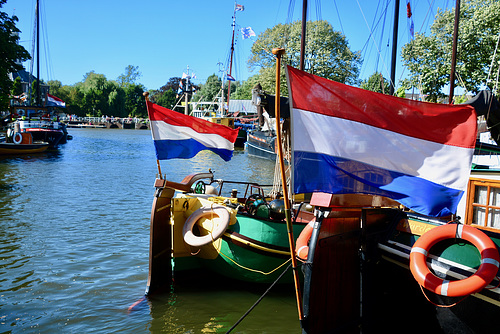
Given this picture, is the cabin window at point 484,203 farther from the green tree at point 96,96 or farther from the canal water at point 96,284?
the green tree at point 96,96

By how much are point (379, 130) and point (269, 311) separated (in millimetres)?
4622

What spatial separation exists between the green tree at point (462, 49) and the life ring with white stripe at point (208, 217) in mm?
21254

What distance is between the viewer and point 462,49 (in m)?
25.6

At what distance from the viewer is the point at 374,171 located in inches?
209

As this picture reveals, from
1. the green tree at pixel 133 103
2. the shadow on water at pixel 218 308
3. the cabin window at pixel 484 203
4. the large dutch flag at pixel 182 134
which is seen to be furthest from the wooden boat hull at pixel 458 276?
the green tree at pixel 133 103

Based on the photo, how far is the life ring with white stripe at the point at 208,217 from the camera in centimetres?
831

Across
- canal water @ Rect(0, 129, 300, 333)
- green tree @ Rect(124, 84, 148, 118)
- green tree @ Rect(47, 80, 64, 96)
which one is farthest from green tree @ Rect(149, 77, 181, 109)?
canal water @ Rect(0, 129, 300, 333)

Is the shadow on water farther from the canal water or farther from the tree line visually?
the tree line

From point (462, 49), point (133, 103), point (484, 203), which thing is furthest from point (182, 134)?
point (133, 103)

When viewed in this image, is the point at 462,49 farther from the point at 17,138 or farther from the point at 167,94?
the point at 167,94

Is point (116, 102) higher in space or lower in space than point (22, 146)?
higher

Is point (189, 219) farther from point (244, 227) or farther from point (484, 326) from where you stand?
point (484, 326)

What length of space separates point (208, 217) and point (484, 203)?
204 inches

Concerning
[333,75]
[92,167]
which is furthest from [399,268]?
[333,75]
